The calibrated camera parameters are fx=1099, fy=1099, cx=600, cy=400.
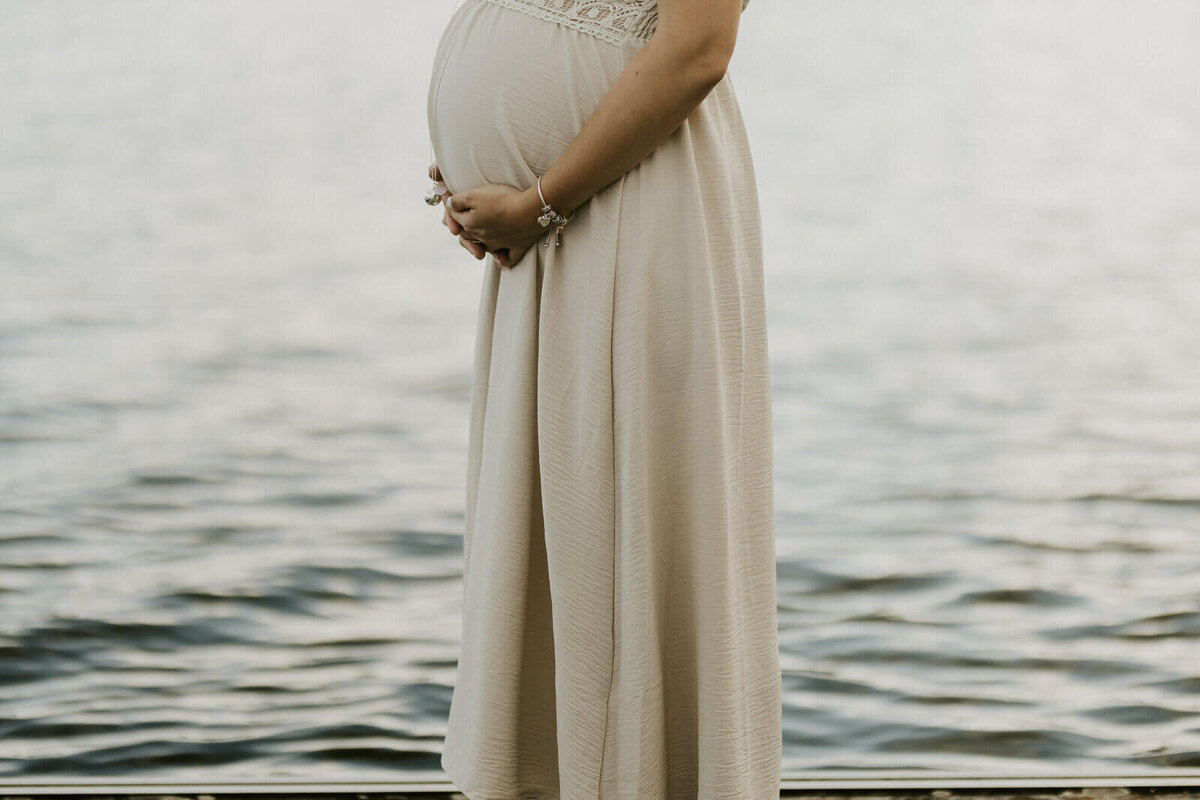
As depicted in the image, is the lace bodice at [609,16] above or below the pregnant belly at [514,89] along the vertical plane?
above

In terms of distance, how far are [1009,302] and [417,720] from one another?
1.39 m

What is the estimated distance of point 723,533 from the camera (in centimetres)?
98

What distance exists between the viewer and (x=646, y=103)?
93 cm

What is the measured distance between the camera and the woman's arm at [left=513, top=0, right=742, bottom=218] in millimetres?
914

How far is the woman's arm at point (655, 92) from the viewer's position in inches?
36.0

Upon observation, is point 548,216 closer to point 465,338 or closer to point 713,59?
point 713,59

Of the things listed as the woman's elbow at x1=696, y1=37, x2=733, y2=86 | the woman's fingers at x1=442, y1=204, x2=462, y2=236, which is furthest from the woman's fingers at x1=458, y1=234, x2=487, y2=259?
the woman's elbow at x1=696, y1=37, x2=733, y2=86

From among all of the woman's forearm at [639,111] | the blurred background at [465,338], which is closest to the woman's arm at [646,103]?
the woman's forearm at [639,111]

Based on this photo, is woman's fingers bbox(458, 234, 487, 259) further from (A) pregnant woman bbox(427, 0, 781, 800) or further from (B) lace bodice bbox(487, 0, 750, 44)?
(B) lace bodice bbox(487, 0, 750, 44)

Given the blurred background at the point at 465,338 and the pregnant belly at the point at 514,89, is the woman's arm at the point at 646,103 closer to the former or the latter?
the pregnant belly at the point at 514,89

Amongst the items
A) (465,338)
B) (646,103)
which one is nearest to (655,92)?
(646,103)

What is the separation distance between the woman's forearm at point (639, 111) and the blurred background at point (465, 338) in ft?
3.51

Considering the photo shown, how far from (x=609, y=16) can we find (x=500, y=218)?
0.20 m

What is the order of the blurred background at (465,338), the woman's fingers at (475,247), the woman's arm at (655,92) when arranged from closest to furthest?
the woman's arm at (655,92)
the woman's fingers at (475,247)
the blurred background at (465,338)
